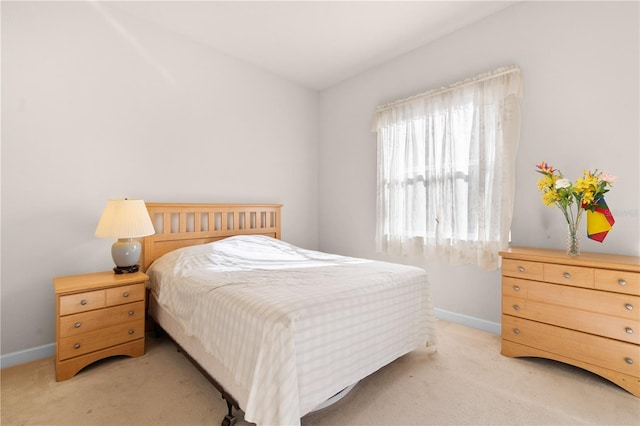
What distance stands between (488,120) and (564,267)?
1.36 m

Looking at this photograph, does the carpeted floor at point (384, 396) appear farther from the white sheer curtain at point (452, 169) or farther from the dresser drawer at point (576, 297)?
the white sheer curtain at point (452, 169)

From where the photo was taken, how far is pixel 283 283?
6.24 ft

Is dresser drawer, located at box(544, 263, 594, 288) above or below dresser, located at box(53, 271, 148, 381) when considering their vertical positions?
above

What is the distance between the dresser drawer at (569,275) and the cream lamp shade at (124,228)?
2.96 m

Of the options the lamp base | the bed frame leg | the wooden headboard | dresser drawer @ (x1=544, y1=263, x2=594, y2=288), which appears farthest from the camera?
the wooden headboard

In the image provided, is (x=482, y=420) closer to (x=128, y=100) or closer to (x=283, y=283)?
(x=283, y=283)

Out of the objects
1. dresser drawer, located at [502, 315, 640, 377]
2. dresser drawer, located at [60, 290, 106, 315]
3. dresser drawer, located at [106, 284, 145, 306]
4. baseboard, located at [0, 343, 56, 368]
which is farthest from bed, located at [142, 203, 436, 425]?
baseboard, located at [0, 343, 56, 368]

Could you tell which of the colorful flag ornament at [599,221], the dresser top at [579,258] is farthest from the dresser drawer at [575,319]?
the colorful flag ornament at [599,221]

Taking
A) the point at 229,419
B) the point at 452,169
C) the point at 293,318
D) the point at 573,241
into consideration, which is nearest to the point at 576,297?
the point at 573,241

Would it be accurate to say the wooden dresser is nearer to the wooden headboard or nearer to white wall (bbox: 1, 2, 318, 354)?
the wooden headboard

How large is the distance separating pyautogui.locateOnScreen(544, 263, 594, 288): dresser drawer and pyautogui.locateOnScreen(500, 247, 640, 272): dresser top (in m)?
0.04

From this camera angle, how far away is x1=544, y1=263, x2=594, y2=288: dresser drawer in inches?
75.2

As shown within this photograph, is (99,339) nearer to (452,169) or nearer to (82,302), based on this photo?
(82,302)

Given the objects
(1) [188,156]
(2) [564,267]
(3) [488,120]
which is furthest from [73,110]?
(2) [564,267]
